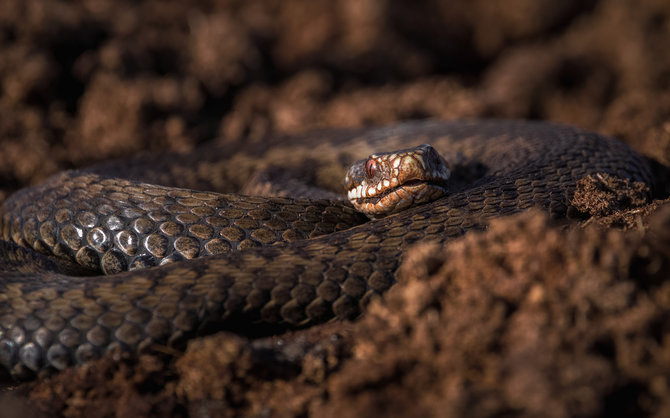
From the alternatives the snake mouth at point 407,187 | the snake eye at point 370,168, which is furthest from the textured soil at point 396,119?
the snake eye at point 370,168

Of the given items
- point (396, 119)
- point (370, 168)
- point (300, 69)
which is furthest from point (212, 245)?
point (300, 69)

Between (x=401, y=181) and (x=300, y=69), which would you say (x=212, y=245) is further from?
(x=300, y=69)

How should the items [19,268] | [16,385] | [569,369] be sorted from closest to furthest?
[569,369], [16,385], [19,268]

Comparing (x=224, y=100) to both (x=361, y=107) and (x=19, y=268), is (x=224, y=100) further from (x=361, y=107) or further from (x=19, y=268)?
(x=19, y=268)

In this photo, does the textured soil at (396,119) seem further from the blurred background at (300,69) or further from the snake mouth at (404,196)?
the snake mouth at (404,196)

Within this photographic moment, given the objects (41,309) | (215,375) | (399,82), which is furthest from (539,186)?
(399,82)
